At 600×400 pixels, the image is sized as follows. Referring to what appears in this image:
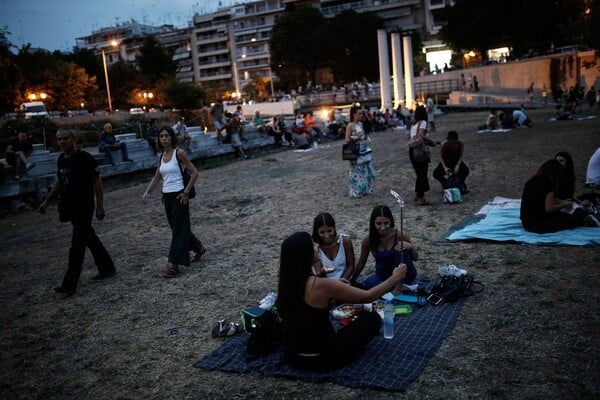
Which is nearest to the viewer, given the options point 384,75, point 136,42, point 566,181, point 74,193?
point 74,193

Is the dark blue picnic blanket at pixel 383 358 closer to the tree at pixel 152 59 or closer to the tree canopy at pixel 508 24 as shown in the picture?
the tree canopy at pixel 508 24

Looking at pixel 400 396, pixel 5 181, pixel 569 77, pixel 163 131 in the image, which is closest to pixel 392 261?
pixel 400 396

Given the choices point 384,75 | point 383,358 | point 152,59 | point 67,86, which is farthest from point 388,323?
point 152,59

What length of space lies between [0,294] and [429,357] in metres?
5.30

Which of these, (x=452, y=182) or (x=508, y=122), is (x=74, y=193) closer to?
(x=452, y=182)

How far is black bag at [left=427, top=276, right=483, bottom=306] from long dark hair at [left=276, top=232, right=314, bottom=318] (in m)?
1.83

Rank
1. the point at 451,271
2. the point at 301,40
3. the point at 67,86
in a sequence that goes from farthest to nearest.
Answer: the point at 301,40 < the point at 67,86 < the point at 451,271

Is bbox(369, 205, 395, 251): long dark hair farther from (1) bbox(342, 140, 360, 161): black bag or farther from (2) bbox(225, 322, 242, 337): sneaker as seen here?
(1) bbox(342, 140, 360, 161): black bag

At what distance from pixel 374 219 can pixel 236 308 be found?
164 centimetres

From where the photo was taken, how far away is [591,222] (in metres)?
6.64

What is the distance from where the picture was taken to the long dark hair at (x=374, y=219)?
5215 millimetres

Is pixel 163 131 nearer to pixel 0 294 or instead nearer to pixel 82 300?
pixel 82 300

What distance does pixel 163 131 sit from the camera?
6301 mm

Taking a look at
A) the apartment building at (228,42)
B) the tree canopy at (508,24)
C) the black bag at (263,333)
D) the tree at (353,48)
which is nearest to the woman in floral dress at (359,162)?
the black bag at (263,333)
